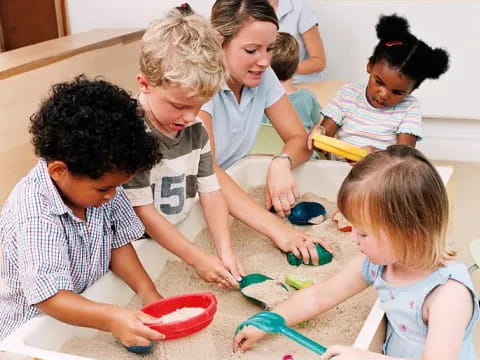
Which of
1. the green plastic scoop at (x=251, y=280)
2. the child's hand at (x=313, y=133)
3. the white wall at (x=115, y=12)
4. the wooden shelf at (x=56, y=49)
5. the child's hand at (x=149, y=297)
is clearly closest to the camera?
the child's hand at (x=149, y=297)

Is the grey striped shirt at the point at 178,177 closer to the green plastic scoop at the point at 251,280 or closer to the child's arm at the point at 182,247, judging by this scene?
the child's arm at the point at 182,247

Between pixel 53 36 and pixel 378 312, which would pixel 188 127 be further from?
pixel 53 36

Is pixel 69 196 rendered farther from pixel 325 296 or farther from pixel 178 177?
pixel 325 296

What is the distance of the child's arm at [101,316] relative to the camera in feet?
2.75

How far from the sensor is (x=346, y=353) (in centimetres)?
79

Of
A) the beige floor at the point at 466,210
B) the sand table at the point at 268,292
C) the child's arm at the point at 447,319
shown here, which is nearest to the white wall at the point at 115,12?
the beige floor at the point at 466,210

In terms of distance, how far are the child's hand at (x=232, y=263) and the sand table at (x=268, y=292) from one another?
0.13ft

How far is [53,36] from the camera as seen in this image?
3342 mm

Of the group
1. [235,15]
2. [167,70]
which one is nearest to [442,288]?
[167,70]

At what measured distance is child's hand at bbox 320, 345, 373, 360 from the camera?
2.58 feet

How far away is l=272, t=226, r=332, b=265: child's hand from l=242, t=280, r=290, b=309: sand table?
0.13 metres

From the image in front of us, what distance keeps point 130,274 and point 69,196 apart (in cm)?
18

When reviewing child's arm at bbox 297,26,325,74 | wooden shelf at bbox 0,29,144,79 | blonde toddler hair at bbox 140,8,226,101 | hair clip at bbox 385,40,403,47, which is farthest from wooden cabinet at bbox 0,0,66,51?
blonde toddler hair at bbox 140,8,226,101

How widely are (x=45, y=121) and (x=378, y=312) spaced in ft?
1.79
